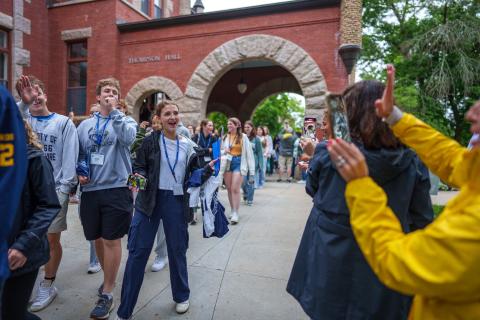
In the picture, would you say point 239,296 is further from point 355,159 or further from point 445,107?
point 445,107

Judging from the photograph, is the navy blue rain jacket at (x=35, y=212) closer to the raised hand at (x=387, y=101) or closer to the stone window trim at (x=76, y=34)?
the raised hand at (x=387, y=101)

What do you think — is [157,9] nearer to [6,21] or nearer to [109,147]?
[6,21]

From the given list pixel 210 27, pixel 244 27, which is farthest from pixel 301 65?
pixel 210 27

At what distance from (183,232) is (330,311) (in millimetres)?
1585

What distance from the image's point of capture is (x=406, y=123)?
1423 mm

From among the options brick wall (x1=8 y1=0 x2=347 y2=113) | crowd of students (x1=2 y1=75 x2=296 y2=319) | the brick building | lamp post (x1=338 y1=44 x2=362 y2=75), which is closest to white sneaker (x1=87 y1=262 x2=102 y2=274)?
crowd of students (x1=2 y1=75 x2=296 y2=319)

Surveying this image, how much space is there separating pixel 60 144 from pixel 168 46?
822cm

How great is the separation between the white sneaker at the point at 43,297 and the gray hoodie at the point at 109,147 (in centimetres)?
98

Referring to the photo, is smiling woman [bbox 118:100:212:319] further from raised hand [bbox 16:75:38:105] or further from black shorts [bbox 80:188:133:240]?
raised hand [bbox 16:75:38:105]

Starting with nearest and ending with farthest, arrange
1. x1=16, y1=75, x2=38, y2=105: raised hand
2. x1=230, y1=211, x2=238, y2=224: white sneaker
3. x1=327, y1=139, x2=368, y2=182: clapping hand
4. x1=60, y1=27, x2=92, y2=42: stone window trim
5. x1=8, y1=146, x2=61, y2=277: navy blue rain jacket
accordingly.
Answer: x1=327, y1=139, x2=368, y2=182: clapping hand < x1=8, y1=146, x2=61, y2=277: navy blue rain jacket < x1=16, y1=75, x2=38, y2=105: raised hand < x1=230, y1=211, x2=238, y2=224: white sneaker < x1=60, y1=27, x2=92, y2=42: stone window trim

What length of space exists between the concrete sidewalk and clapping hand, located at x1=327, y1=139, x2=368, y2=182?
214 centimetres

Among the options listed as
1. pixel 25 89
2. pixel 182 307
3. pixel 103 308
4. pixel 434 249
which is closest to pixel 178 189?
pixel 182 307

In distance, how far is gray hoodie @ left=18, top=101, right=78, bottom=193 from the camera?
9.57 feet

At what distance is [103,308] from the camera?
271 centimetres
